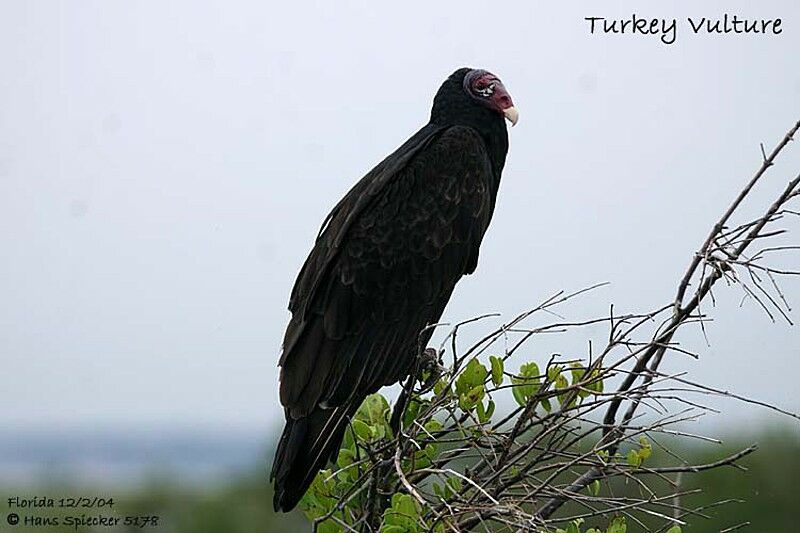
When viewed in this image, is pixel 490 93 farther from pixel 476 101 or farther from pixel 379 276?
pixel 379 276

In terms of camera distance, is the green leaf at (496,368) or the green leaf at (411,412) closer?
the green leaf at (496,368)

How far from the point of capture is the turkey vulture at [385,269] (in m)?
1.93

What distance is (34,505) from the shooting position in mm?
2463

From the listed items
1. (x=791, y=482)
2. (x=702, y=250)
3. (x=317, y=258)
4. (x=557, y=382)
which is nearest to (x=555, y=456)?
(x=557, y=382)

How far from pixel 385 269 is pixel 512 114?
1.69ft

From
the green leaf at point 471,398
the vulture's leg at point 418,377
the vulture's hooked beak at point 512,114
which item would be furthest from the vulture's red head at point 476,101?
the green leaf at point 471,398

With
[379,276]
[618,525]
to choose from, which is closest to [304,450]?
[379,276]

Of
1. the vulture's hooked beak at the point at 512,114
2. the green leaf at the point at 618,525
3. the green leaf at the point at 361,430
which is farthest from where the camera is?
the vulture's hooked beak at the point at 512,114

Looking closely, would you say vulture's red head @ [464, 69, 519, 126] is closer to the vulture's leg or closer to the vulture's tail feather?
the vulture's leg

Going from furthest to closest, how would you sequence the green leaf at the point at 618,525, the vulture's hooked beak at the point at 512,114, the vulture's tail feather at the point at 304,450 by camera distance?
1. the vulture's hooked beak at the point at 512,114
2. the vulture's tail feather at the point at 304,450
3. the green leaf at the point at 618,525

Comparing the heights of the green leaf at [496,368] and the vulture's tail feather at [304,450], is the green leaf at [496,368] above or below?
above

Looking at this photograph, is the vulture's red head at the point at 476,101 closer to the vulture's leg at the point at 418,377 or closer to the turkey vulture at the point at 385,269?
the turkey vulture at the point at 385,269

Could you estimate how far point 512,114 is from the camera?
2.30m

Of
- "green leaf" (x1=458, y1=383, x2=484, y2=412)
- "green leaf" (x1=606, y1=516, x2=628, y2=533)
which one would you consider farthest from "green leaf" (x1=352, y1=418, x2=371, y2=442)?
"green leaf" (x1=606, y1=516, x2=628, y2=533)
